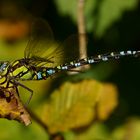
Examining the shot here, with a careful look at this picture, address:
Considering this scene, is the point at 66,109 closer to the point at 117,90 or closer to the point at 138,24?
the point at 117,90

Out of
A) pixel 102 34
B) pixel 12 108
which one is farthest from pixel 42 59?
pixel 102 34

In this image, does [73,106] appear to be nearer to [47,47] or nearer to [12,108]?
[47,47]

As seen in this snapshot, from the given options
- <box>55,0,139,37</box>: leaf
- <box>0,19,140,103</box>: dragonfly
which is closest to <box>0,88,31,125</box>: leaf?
<box>0,19,140,103</box>: dragonfly

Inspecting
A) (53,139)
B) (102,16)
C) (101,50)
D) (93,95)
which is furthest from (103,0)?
(53,139)

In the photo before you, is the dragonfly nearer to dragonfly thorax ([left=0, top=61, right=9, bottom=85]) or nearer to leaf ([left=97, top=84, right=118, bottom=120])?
dragonfly thorax ([left=0, top=61, right=9, bottom=85])

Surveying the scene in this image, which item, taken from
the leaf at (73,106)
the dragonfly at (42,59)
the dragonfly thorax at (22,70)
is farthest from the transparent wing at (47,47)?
the leaf at (73,106)

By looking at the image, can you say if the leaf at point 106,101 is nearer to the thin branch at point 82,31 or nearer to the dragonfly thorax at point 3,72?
the thin branch at point 82,31
